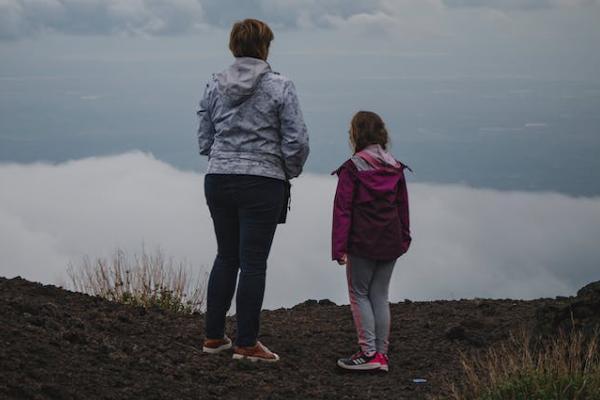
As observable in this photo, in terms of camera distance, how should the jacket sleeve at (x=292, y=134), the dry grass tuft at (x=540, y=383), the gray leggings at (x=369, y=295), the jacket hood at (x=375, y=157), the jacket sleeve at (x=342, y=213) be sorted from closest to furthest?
1. the dry grass tuft at (x=540, y=383)
2. the jacket sleeve at (x=292, y=134)
3. the jacket sleeve at (x=342, y=213)
4. the jacket hood at (x=375, y=157)
5. the gray leggings at (x=369, y=295)

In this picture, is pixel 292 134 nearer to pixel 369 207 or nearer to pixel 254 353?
pixel 369 207

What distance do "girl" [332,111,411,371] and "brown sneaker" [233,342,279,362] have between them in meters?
0.88

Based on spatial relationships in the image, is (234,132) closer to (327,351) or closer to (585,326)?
(327,351)

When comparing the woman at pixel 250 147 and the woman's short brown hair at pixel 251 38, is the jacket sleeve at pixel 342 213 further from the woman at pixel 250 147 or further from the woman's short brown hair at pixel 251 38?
the woman's short brown hair at pixel 251 38

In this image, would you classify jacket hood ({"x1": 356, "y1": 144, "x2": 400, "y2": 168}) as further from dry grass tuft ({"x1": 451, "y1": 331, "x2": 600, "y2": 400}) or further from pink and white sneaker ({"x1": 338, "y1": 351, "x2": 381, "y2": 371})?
dry grass tuft ({"x1": 451, "y1": 331, "x2": 600, "y2": 400})

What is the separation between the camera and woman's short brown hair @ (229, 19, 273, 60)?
6.97 meters

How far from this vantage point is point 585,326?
7.74 meters

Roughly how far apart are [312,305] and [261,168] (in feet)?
14.1

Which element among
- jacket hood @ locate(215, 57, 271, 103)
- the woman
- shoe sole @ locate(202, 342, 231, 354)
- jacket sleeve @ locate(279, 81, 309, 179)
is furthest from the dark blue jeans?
jacket hood @ locate(215, 57, 271, 103)

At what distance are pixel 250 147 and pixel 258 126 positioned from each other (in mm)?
154

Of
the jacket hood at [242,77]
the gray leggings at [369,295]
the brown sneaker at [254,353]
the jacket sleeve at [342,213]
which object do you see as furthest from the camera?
the brown sneaker at [254,353]

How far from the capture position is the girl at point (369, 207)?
23.9 feet

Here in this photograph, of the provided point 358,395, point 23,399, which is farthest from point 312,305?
point 23,399

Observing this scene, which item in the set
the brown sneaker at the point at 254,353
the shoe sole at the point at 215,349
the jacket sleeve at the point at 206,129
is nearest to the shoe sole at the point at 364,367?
the brown sneaker at the point at 254,353
